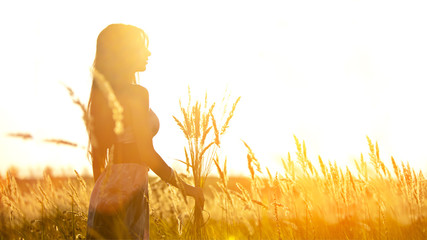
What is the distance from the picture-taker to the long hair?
7.59ft

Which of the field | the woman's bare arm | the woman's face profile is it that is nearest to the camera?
the woman's bare arm

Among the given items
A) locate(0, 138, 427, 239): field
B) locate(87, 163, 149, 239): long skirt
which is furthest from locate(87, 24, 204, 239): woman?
locate(0, 138, 427, 239): field

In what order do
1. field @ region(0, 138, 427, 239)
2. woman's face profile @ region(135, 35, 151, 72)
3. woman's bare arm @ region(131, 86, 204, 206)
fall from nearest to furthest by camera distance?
woman's bare arm @ region(131, 86, 204, 206) → woman's face profile @ region(135, 35, 151, 72) → field @ region(0, 138, 427, 239)

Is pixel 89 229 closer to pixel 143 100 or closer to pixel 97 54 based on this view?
pixel 143 100

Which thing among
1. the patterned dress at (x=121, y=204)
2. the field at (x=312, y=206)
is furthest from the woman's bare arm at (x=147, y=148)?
the field at (x=312, y=206)

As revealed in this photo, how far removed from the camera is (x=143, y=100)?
2.37m

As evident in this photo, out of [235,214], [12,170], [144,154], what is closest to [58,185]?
[12,170]

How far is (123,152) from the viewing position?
7.86 ft

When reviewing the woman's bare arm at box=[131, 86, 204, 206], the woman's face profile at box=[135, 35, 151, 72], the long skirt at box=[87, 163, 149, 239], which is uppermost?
the woman's face profile at box=[135, 35, 151, 72]

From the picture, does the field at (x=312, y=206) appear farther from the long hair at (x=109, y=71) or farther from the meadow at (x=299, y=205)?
the long hair at (x=109, y=71)

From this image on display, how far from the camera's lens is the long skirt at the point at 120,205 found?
2285 millimetres

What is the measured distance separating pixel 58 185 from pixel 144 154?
303 centimetres

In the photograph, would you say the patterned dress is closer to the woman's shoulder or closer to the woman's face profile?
the woman's shoulder

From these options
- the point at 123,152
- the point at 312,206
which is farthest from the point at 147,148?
the point at 312,206
